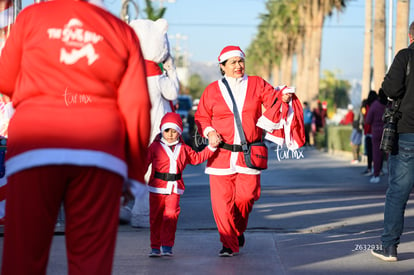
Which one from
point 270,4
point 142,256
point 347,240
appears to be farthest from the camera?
point 270,4

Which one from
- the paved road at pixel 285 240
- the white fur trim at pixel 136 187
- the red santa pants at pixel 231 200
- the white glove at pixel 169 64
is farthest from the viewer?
the white glove at pixel 169 64

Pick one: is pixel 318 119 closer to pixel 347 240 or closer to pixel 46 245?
pixel 347 240

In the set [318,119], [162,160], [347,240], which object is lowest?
[318,119]

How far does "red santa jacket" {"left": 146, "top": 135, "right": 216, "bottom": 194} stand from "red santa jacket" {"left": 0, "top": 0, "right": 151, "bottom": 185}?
389cm

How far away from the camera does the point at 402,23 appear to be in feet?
83.6

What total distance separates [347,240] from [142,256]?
7.44 feet

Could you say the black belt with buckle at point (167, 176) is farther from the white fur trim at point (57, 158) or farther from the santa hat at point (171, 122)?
the white fur trim at point (57, 158)

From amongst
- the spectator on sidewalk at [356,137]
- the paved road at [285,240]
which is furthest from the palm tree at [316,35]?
the paved road at [285,240]

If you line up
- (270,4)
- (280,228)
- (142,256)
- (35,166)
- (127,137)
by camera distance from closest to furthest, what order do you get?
(35,166), (127,137), (142,256), (280,228), (270,4)

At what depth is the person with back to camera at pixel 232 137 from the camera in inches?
320

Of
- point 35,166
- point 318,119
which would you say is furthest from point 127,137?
point 318,119

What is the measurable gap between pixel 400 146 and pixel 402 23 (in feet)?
60.9

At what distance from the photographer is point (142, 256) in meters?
8.14

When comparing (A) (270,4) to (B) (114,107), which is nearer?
(B) (114,107)
